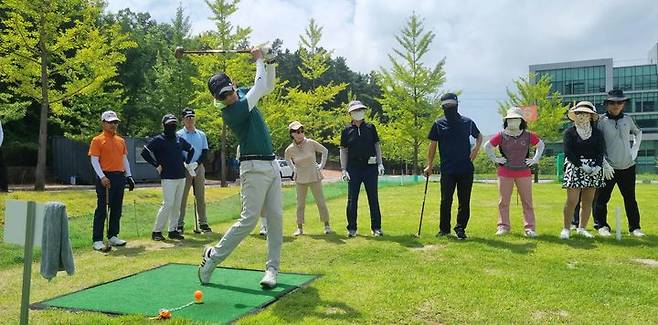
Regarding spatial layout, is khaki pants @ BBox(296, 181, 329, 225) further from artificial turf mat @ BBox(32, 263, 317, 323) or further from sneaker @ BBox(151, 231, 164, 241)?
artificial turf mat @ BBox(32, 263, 317, 323)

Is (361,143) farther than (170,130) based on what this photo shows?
No

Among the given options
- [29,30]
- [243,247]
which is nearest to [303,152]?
[243,247]

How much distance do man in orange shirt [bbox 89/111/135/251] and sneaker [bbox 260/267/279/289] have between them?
3654 millimetres

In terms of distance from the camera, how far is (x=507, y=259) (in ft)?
21.3

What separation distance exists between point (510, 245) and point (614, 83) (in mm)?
71135

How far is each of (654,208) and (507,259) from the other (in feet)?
27.9

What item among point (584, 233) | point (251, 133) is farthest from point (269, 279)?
point (584, 233)

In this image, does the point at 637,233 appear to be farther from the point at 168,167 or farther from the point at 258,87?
the point at 168,167

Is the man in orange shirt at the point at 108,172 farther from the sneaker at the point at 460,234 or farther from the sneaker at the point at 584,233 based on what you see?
the sneaker at the point at 584,233

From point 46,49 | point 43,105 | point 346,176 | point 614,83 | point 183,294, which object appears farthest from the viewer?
point 614,83

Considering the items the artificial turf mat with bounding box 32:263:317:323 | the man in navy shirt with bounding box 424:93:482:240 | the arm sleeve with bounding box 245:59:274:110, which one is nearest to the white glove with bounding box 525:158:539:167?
the man in navy shirt with bounding box 424:93:482:240

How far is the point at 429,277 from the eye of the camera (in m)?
5.62

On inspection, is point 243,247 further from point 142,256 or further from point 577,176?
point 577,176

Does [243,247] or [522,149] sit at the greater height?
[522,149]
